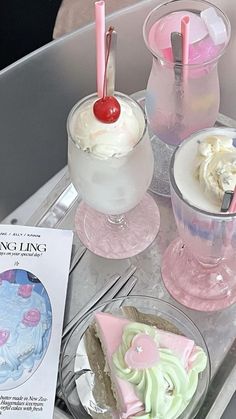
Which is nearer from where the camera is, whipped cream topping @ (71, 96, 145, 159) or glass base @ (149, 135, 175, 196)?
whipped cream topping @ (71, 96, 145, 159)

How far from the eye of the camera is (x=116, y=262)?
2.99 feet

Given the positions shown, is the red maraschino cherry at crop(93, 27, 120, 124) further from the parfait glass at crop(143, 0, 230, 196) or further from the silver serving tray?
the silver serving tray

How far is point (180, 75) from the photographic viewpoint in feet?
2.75

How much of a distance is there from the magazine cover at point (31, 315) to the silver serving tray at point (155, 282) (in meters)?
0.03

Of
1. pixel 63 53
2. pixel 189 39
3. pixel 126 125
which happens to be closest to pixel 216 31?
pixel 189 39

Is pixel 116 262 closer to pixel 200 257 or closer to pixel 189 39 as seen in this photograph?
pixel 200 257

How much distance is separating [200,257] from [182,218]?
0.29 ft

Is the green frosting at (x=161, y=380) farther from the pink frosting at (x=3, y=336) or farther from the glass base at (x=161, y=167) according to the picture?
the glass base at (x=161, y=167)

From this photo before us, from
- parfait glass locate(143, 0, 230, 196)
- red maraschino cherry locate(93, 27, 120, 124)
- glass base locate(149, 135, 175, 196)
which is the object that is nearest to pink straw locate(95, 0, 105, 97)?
red maraschino cherry locate(93, 27, 120, 124)

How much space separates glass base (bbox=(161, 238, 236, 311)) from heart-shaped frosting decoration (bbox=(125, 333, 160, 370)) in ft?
0.44

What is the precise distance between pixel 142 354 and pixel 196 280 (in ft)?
0.59

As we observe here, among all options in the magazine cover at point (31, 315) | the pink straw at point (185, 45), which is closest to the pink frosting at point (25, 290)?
the magazine cover at point (31, 315)

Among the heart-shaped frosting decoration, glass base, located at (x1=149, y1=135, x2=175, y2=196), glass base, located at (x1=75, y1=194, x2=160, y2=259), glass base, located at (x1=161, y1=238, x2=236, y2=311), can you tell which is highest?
glass base, located at (x1=149, y1=135, x2=175, y2=196)

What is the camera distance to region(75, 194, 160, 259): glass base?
0.92m
